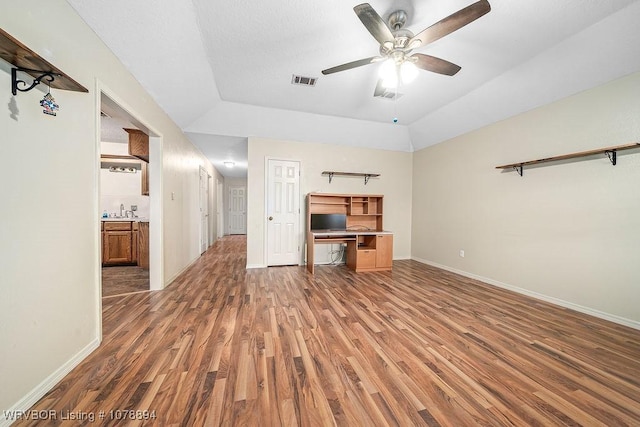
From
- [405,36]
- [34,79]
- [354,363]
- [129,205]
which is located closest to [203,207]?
[129,205]

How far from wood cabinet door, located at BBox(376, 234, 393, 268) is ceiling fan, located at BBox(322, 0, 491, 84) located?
9.38 feet

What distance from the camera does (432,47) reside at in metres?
2.53

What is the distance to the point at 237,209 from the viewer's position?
32.2 feet

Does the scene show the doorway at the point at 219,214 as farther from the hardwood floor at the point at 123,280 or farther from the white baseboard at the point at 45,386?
the white baseboard at the point at 45,386

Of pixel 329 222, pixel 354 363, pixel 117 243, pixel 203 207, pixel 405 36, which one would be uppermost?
pixel 405 36

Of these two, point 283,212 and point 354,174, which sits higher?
point 354,174

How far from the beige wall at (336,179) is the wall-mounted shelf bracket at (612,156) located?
10.3ft

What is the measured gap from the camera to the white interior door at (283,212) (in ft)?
14.7

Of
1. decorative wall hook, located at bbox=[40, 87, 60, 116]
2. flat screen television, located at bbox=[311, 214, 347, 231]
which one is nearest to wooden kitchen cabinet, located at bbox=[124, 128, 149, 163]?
decorative wall hook, located at bbox=[40, 87, 60, 116]

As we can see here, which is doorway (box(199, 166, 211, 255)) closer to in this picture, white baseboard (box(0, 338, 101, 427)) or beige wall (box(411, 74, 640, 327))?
white baseboard (box(0, 338, 101, 427))

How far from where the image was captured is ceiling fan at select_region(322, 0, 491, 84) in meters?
1.61

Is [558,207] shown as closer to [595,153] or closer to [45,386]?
[595,153]

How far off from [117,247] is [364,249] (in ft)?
16.5

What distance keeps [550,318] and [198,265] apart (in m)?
5.63
